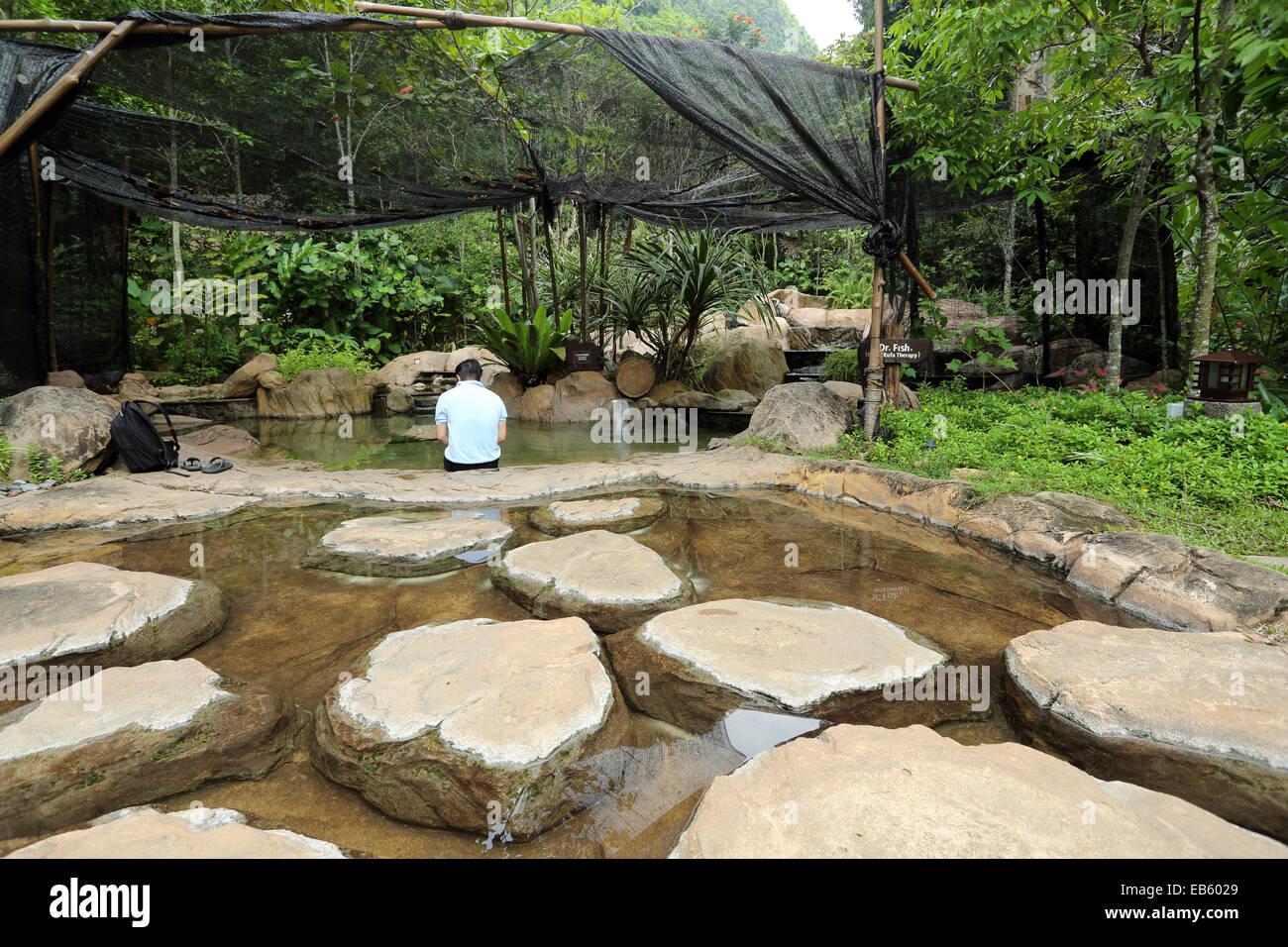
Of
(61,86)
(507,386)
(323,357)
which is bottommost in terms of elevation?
(507,386)

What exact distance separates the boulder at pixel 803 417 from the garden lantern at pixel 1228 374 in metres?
2.44

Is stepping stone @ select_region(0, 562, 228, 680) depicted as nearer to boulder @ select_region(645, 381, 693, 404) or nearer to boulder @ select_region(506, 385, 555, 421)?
boulder @ select_region(506, 385, 555, 421)

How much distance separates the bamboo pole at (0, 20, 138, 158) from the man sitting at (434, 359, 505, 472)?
Answer: 305 cm

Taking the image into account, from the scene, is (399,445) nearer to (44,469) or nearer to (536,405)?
(536,405)

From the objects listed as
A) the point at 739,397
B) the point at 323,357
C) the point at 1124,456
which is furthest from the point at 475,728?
the point at 323,357

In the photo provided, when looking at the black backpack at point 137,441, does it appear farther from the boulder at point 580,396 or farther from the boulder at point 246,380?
the boulder at point 246,380

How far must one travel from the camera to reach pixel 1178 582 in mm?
2803

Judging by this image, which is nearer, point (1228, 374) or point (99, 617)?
point (99, 617)

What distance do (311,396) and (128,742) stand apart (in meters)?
8.32

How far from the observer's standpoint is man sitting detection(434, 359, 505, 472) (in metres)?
5.02

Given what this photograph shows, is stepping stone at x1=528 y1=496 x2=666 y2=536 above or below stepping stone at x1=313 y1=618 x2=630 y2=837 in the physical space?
above

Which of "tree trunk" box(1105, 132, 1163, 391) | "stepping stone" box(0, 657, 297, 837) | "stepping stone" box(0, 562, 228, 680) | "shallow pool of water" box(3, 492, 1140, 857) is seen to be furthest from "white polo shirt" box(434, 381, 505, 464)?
"tree trunk" box(1105, 132, 1163, 391)

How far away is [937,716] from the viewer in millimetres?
2162

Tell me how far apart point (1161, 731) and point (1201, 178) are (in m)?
4.64
